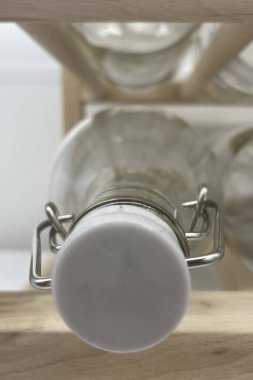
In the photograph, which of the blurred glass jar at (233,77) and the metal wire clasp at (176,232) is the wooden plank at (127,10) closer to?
the metal wire clasp at (176,232)

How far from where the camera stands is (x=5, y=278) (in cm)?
61

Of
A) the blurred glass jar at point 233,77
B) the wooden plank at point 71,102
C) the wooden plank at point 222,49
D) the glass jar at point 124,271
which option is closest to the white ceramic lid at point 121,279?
the glass jar at point 124,271

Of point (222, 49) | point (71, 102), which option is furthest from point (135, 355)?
point (71, 102)

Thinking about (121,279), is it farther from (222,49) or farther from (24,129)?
(24,129)

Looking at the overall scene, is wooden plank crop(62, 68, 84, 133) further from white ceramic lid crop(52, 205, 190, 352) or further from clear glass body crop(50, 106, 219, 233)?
white ceramic lid crop(52, 205, 190, 352)

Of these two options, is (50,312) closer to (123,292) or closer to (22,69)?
(123,292)

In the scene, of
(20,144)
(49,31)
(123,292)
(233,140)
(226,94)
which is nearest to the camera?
(123,292)

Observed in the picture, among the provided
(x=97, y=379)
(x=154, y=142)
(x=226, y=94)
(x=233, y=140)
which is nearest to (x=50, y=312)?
(x=97, y=379)

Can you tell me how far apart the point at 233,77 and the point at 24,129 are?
294 millimetres

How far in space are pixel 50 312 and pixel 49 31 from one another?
0.14 m

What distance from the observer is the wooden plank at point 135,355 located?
21 cm

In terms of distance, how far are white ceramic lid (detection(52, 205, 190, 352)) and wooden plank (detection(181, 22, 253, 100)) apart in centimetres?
12

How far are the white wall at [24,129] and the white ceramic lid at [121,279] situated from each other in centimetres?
51

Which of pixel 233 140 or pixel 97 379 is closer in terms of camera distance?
pixel 97 379
